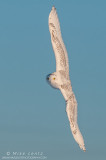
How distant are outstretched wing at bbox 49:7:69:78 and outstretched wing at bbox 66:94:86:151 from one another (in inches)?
107

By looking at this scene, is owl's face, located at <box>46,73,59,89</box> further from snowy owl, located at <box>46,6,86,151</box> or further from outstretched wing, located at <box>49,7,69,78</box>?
outstretched wing, located at <box>49,7,69,78</box>

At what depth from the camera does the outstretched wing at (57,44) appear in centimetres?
3288

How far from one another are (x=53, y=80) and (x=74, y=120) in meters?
3.72

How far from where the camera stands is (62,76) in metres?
33.0

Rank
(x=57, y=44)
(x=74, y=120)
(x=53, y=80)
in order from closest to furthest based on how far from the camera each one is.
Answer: (x=74, y=120) → (x=53, y=80) → (x=57, y=44)

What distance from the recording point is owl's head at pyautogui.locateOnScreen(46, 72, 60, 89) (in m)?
32.4

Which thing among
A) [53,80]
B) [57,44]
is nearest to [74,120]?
[53,80]

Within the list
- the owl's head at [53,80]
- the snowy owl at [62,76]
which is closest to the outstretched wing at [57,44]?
the snowy owl at [62,76]

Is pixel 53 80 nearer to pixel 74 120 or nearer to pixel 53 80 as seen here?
pixel 53 80

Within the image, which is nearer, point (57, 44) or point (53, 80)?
point (53, 80)

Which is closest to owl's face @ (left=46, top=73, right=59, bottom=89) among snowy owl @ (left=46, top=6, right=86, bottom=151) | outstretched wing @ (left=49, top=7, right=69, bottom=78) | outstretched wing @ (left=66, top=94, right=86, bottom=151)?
snowy owl @ (left=46, top=6, right=86, bottom=151)

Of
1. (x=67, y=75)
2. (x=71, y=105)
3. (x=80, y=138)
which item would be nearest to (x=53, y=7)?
(x=67, y=75)

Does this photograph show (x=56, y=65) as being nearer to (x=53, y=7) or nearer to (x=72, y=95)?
(x=72, y=95)

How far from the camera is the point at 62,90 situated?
33000 mm
